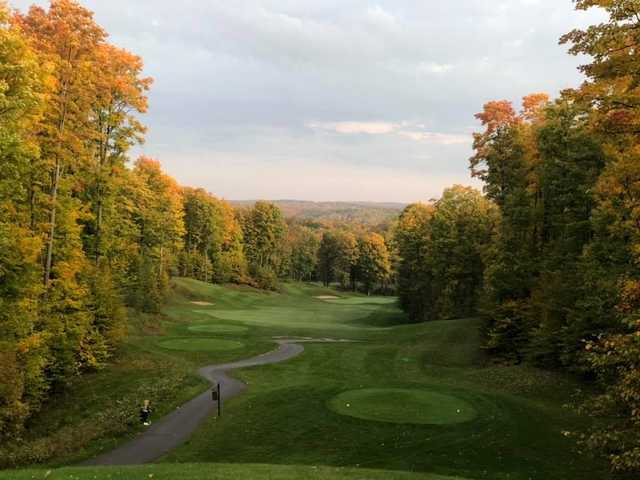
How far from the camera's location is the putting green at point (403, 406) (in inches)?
845

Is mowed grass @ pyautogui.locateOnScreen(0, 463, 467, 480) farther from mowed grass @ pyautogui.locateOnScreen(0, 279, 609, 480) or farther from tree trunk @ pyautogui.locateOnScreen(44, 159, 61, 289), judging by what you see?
tree trunk @ pyautogui.locateOnScreen(44, 159, 61, 289)

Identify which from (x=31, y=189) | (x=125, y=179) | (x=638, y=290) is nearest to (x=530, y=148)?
(x=638, y=290)

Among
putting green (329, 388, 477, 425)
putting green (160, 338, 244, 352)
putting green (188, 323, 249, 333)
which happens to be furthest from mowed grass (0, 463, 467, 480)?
putting green (188, 323, 249, 333)

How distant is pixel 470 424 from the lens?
20844mm

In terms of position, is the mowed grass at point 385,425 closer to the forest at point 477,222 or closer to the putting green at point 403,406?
the putting green at point 403,406

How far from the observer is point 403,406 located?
23.0 m

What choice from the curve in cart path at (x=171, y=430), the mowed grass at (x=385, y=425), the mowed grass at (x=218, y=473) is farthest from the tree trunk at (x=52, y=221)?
the mowed grass at (x=218, y=473)

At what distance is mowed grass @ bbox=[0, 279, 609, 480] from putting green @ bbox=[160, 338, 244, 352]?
2.63 feet

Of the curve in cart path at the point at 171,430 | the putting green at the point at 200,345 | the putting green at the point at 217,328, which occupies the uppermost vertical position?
the curve in cart path at the point at 171,430

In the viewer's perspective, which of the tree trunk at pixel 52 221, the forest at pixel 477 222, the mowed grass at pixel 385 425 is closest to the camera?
the forest at pixel 477 222

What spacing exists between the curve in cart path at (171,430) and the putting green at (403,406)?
21.3 ft

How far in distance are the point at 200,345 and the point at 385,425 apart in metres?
24.0

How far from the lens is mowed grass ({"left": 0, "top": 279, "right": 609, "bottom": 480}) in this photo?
682 inches

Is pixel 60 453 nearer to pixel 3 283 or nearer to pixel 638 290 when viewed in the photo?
pixel 3 283
